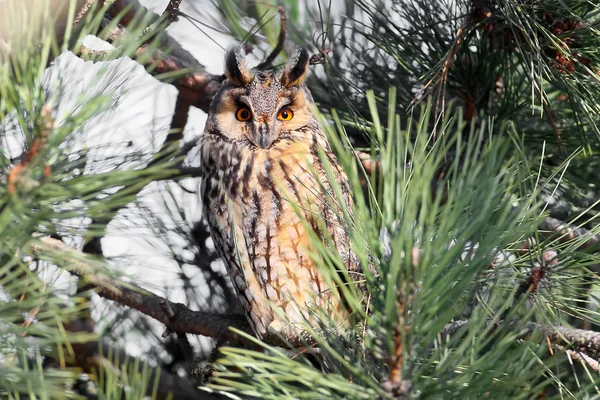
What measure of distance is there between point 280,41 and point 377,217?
81 centimetres

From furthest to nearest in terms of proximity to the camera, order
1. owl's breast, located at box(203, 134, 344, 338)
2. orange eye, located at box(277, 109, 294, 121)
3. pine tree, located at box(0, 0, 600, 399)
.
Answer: orange eye, located at box(277, 109, 294, 121), owl's breast, located at box(203, 134, 344, 338), pine tree, located at box(0, 0, 600, 399)

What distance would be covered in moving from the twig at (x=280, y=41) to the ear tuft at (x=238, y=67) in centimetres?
9

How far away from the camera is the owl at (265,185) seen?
1381 millimetres

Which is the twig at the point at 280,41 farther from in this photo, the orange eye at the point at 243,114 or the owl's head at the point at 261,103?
the orange eye at the point at 243,114

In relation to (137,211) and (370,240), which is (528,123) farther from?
(370,240)

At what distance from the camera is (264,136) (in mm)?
1419

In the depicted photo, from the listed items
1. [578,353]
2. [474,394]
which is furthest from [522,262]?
[474,394]

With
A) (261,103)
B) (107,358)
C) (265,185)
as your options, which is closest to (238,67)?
(261,103)

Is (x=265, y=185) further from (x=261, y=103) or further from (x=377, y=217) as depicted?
(x=377, y=217)

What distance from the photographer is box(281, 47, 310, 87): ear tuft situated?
4.71 feet

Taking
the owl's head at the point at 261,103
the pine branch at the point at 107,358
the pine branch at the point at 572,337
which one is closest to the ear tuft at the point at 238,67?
the owl's head at the point at 261,103

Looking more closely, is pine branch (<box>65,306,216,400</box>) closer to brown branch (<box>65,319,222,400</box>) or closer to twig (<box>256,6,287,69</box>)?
brown branch (<box>65,319,222,400</box>)

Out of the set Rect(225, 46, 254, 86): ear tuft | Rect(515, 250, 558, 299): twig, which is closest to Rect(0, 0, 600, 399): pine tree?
Rect(515, 250, 558, 299): twig

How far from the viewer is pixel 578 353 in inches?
32.5
